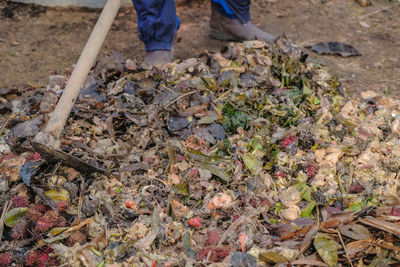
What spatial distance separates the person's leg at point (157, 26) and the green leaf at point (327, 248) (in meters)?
1.70

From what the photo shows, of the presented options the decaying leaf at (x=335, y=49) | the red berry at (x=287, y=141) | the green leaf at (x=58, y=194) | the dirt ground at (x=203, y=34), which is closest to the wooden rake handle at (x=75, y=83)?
the green leaf at (x=58, y=194)

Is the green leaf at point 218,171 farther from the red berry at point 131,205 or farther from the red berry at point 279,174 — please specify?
the red berry at point 131,205

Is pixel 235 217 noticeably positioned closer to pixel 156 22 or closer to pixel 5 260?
pixel 5 260

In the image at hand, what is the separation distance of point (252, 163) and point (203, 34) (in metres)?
1.85

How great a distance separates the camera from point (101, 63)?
9.31ft

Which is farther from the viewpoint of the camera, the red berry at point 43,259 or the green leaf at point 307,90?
the green leaf at point 307,90

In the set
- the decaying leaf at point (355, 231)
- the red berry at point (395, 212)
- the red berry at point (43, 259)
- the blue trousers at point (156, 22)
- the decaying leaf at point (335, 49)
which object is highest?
the blue trousers at point (156, 22)

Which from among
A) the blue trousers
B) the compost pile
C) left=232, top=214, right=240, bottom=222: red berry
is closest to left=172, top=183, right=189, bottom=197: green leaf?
the compost pile

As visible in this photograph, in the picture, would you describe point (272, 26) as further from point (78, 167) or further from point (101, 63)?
point (78, 167)

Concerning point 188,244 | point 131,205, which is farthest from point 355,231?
point 131,205

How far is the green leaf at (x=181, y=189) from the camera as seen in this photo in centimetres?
204

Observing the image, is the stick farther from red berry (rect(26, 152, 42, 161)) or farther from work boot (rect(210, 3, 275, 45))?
work boot (rect(210, 3, 275, 45))

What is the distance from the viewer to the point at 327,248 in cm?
173

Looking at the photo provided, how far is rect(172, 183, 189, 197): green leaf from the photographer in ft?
6.68
